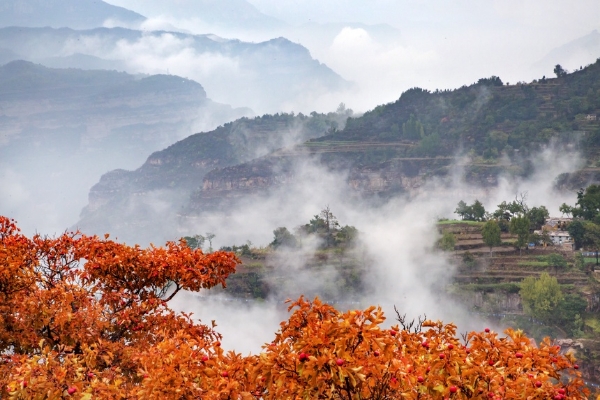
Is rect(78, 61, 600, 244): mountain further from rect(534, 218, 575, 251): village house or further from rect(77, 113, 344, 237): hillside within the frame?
rect(534, 218, 575, 251): village house

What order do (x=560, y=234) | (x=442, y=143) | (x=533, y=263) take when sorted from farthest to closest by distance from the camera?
(x=442, y=143), (x=560, y=234), (x=533, y=263)

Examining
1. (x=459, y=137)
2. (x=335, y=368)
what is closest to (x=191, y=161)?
(x=459, y=137)

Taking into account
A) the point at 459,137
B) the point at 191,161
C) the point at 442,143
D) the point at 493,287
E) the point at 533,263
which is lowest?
the point at 493,287

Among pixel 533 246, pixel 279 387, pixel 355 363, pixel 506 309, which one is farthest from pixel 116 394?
pixel 533 246

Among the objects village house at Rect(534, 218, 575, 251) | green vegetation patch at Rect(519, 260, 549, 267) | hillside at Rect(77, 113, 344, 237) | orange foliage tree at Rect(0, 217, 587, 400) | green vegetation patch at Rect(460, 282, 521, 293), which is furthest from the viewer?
hillside at Rect(77, 113, 344, 237)

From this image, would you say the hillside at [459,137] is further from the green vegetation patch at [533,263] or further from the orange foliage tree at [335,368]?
the orange foliage tree at [335,368]

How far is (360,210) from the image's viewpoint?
8550 cm

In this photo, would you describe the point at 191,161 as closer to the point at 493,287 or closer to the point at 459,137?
the point at 459,137

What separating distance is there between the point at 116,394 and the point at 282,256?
46022 millimetres

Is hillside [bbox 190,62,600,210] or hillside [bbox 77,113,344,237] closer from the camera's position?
hillside [bbox 190,62,600,210]

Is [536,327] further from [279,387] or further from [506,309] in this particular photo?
[279,387]

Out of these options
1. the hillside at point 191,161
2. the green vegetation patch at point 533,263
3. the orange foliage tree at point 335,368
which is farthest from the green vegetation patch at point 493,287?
the hillside at point 191,161

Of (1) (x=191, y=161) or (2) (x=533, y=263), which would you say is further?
(1) (x=191, y=161)

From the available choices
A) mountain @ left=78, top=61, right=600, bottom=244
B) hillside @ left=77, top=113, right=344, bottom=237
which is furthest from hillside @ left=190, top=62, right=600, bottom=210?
hillside @ left=77, top=113, right=344, bottom=237
